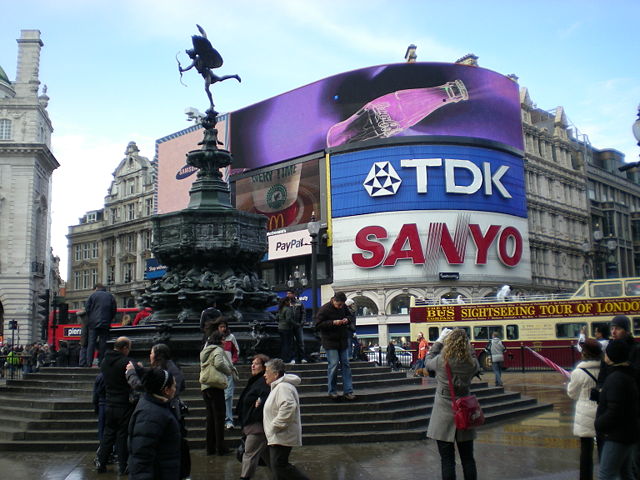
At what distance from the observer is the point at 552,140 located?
206ft

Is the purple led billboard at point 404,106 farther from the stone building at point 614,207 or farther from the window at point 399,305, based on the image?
the stone building at point 614,207

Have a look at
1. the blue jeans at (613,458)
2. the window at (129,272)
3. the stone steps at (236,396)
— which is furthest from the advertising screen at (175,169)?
the blue jeans at (613,458)

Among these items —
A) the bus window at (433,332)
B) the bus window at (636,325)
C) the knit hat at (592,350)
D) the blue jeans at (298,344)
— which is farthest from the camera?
the bus window at (433,332)

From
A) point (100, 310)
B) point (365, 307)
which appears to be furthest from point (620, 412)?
point (365, 307)

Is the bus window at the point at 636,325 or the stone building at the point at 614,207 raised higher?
the stone building at the point at 614,207

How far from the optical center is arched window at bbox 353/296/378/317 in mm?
53219

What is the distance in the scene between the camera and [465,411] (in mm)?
6523

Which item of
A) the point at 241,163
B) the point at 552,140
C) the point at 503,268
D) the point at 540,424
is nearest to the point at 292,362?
the point at 540,424

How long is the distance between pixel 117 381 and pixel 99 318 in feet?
17.4

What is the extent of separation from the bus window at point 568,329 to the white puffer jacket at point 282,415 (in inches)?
977

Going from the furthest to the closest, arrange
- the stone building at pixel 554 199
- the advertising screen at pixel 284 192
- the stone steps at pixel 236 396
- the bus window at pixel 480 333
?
the stone building at pixel 554 199 < the advertising screen at pixel 284 192 < the bus window at pixel 480 333 < the stone steps at pixel 236 396

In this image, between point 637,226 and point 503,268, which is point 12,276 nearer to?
point 503,268

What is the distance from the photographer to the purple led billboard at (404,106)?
5278 centimetres

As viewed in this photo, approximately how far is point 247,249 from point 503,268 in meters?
41.0
